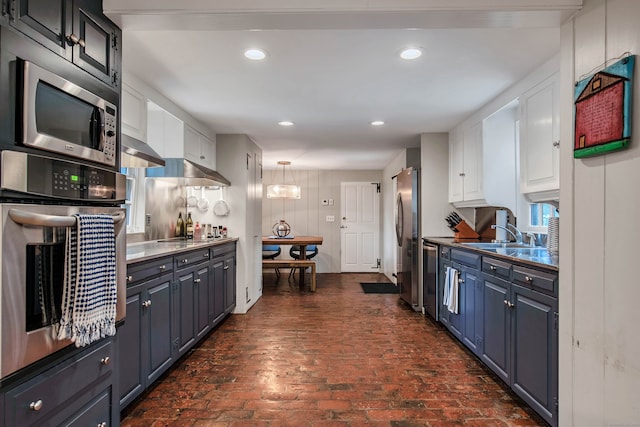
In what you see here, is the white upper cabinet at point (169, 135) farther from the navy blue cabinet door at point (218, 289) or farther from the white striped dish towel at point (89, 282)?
the white striped dish towel at point (89, 282)

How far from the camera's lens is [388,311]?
14.6 feet

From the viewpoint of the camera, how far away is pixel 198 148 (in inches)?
153

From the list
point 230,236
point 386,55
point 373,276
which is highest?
point 386,55

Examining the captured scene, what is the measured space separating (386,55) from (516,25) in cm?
88

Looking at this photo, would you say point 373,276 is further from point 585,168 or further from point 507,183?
point 585,168

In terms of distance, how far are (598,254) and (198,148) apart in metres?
3.54

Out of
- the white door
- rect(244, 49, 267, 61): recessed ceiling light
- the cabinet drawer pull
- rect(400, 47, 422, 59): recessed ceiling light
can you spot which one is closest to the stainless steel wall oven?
the cabinet drawer pull

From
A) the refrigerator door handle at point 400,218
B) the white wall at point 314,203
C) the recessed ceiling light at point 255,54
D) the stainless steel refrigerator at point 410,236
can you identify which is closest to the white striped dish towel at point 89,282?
the recessed ceiling light at point 255,54

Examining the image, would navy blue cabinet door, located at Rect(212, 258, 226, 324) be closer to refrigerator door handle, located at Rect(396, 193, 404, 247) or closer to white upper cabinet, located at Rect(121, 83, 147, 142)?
white upper cabinet, located at Rect(121, 83, 147, 142)

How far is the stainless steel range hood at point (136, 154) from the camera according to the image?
7.37 ft

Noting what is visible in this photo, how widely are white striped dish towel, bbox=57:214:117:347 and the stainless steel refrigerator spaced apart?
361 centimetres

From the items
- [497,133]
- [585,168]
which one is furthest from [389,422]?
[497,133]

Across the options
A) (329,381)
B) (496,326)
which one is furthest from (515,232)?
(329,381)

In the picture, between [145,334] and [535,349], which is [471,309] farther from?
[145,334]
